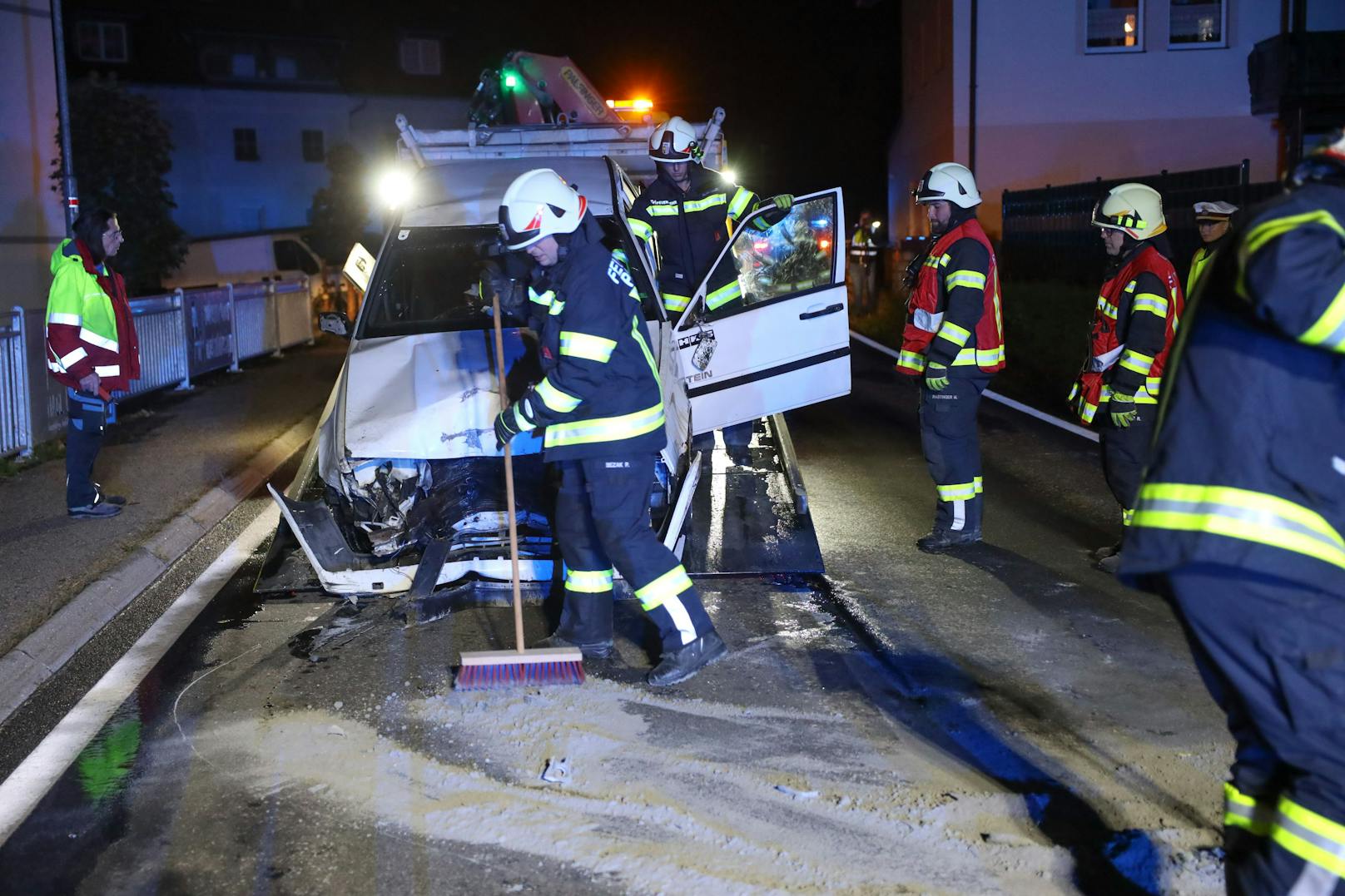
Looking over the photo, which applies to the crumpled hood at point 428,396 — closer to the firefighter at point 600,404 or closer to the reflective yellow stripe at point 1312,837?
the firefighter at point 600,404

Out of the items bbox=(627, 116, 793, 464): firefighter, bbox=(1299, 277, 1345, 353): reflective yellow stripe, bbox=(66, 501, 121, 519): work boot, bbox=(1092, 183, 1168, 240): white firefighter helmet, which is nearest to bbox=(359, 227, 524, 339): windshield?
bbox=(627, 116, 793, 464): firefighter

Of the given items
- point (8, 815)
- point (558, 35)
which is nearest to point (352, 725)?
point (8, 815)

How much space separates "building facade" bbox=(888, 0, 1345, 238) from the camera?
26469mm

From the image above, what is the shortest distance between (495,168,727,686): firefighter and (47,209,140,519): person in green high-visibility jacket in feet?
11.9

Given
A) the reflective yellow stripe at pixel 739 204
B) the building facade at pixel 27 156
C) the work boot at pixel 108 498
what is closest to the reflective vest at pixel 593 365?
the reflective yellow stripe at pixel 739 204

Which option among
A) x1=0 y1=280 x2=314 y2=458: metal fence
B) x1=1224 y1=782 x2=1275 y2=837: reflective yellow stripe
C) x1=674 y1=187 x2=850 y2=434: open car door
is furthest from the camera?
x1=0 y1=280 x2=314 y2=458: metal fence

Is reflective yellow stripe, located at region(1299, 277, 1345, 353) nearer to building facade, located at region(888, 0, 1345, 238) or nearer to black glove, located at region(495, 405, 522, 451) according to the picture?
black glove, located at region(495, 405, 522, 451)

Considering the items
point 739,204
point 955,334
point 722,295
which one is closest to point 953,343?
point 955,334

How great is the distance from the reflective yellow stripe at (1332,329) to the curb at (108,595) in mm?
4717

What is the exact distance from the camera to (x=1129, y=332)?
21.9ft

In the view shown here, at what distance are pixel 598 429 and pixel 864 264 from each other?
20.8 m

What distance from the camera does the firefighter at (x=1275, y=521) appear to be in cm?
259

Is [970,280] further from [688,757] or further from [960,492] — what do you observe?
[688,757]

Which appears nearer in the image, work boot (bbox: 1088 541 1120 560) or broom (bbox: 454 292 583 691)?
broom (bbox: 454 292 583 691)
